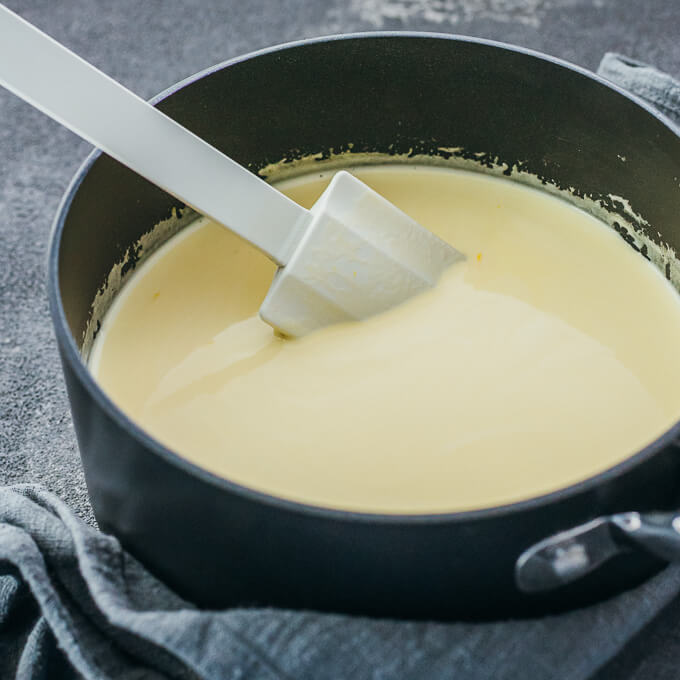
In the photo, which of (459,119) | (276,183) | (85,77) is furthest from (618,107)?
(85,77)

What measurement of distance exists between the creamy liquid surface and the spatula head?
0.09 feet

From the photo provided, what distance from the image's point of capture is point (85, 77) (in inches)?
38.5

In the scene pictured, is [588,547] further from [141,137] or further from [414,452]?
[141,137]

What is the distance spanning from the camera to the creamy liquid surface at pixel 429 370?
39.4 inches

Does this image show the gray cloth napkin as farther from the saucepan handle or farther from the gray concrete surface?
the gray concrete surface

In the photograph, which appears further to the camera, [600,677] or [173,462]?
[600,677]

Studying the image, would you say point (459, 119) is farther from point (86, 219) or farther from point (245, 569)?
point (245, 569)

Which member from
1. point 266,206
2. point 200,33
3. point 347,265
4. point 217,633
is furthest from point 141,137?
point 200,33

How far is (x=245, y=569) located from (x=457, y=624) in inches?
7.4

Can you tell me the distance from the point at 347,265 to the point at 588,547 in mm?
492

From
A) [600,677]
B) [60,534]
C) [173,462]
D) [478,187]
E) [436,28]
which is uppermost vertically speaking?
[436,28]

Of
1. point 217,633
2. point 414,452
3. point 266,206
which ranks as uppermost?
point 266,206

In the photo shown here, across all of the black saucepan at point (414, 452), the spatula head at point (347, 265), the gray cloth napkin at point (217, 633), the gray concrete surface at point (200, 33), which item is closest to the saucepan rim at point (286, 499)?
the black saucepan at point (414, 452)

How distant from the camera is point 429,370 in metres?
1.08
